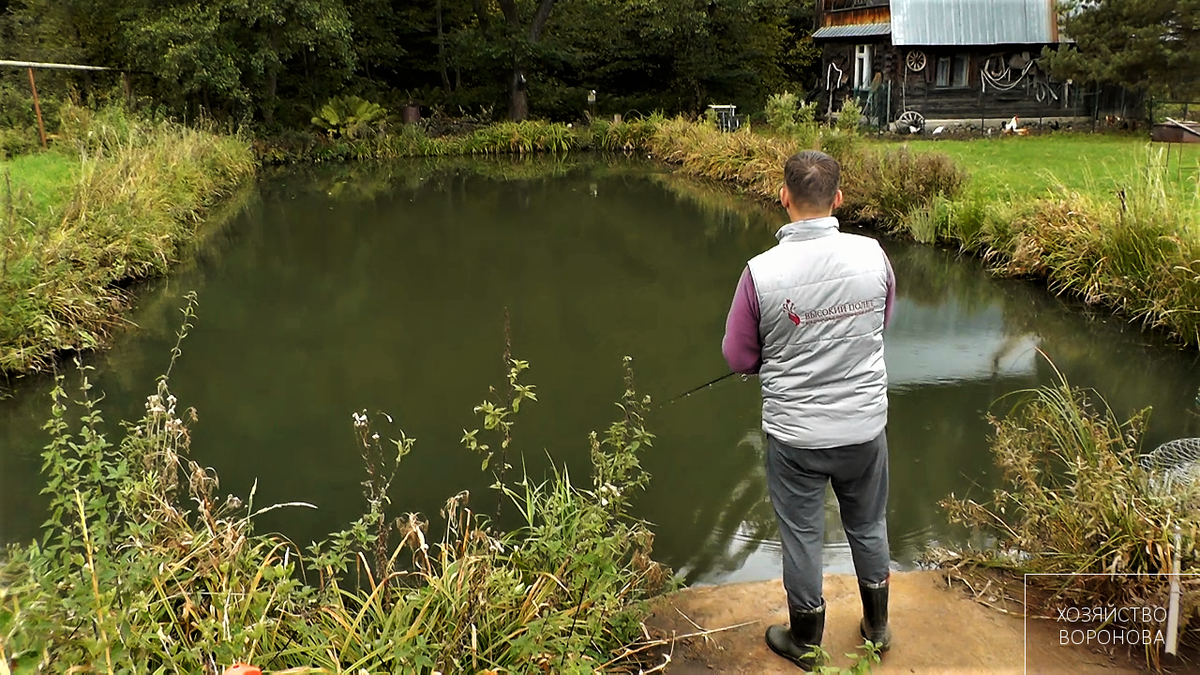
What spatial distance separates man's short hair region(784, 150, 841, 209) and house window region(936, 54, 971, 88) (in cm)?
1976

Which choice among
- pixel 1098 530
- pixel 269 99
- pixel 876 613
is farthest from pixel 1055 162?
pixel 269 99

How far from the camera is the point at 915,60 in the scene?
813 inches

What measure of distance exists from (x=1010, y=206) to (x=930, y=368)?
380cm

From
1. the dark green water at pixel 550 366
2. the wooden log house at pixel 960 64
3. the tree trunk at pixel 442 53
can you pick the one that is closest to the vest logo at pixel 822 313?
the dark green water at pixel 550 366

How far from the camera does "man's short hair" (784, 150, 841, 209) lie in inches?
110

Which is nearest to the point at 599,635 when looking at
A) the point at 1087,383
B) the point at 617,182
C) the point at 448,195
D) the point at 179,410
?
the point at 179,410

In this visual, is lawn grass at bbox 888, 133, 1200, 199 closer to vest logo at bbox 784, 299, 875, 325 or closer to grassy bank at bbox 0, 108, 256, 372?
vest logo at bbox 784, 299, 875, 325

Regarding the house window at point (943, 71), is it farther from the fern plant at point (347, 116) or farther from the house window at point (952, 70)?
the fern plant at point (347, 116)

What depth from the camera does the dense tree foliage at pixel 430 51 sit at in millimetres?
18453

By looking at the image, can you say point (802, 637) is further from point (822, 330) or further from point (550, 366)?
point (550, 366)

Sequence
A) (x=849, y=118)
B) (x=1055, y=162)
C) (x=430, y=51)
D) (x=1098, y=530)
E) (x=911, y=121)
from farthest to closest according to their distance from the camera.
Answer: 1. (x=430, y=51)
2. (x=911, y=121)
3. (x=1055, y=162)
4. (x=849, y=118)
5. (x=1098, y=530)

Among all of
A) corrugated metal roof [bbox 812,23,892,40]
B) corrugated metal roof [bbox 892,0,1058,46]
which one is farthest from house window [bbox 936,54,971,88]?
corrugated metal roof [bbox 812,23,892,40]

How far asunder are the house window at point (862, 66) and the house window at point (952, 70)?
162 cm

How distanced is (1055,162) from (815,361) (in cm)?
1356
